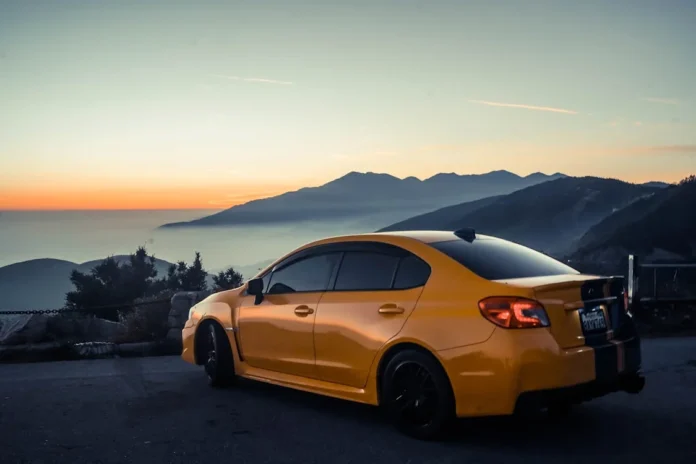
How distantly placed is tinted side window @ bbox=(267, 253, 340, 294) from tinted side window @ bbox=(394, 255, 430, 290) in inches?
34.3

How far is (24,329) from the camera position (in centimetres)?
1257

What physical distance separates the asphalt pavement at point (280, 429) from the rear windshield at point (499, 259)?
125cm

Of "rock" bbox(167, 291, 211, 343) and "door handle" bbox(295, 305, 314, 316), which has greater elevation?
"door handle" bbox(295, 305, 314, 316)

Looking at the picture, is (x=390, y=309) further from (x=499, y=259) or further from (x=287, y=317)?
(x=287, y=317)

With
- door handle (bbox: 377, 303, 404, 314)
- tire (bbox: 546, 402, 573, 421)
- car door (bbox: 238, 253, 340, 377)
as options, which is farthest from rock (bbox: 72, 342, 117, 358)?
tire (bbox: 546, 402, 573, 421)

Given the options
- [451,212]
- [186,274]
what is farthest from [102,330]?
[451,212]

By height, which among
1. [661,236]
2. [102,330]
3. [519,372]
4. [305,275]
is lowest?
[102,330]

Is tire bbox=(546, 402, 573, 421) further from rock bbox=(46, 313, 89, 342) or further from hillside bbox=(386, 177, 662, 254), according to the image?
hillside bbox=(386, 177, 662, 254)

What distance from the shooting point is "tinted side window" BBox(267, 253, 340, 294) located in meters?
7.23

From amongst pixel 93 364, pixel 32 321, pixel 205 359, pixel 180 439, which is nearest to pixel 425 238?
pixel 180 439

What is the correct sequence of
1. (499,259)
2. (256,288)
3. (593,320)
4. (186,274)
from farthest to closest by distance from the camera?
(186,274)
(256,288)
(499,259)
(593,320)

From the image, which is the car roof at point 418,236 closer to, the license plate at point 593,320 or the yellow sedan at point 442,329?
the yellow sedan at point 442,329

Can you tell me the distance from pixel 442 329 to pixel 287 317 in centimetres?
199

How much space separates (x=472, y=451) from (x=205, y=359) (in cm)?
380
